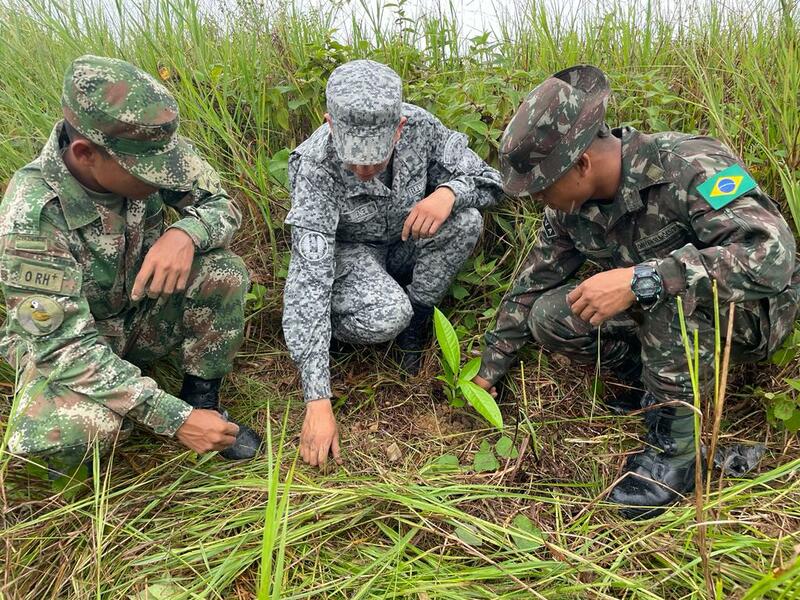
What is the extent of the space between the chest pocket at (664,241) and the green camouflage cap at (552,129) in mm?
421

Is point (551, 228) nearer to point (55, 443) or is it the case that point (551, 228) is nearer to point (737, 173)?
point (737, 173)

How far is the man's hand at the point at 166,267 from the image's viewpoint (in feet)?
7.08

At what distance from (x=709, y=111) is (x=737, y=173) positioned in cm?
111

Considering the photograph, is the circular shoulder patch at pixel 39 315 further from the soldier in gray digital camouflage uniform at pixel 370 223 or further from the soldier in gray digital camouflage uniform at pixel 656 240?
the soldier in gray digital camouflage uniform at pixel 656 240

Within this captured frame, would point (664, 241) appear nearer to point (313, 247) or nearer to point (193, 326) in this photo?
point (313, 247)

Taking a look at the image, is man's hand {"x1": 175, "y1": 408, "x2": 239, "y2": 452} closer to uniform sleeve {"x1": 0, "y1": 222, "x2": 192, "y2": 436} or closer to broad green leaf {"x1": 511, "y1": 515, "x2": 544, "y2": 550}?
uniform sleeve {"x1": 0, "y1": 222, "x2": 192, "y2": 436}

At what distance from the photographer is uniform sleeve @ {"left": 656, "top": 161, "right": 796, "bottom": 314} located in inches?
73.2

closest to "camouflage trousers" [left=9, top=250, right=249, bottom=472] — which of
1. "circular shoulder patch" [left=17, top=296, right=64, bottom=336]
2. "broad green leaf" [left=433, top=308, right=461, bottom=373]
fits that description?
"circular shoulder patch" [left=17, top=296, right=64, bottom=336]

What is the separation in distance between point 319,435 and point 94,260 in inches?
39.5

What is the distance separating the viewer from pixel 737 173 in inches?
75.8

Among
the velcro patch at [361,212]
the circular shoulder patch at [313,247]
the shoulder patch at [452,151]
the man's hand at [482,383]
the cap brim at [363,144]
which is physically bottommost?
the man's hand at [482,383]

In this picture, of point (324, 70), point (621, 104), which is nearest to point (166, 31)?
point (324, 70)

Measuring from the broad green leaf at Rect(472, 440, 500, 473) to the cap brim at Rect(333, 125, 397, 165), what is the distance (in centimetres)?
113

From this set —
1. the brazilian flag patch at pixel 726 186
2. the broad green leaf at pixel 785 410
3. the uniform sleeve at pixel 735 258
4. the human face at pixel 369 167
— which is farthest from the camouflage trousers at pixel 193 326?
the broad green leaf at pixel 785 410
